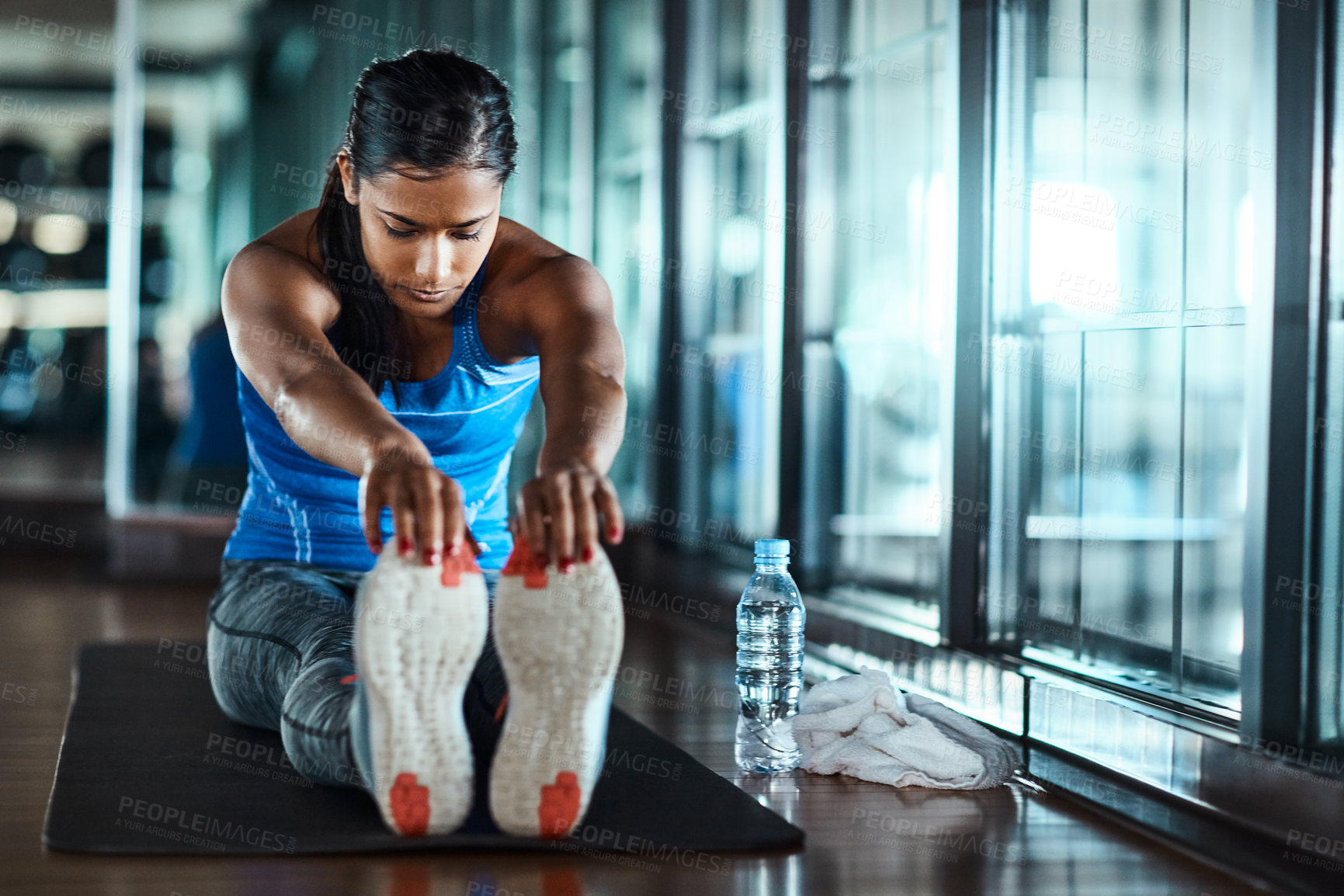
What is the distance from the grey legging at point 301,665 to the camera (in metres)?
1.61

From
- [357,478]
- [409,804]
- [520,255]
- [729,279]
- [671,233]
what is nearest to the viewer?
[409,804]

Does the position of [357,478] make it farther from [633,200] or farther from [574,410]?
[633,200]

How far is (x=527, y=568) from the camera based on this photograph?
1.38m

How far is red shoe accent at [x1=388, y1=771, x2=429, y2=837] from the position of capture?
1430mm

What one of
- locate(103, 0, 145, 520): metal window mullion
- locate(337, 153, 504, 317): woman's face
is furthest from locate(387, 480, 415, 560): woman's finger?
locate(103, 0, 145, 520): metal window mullion

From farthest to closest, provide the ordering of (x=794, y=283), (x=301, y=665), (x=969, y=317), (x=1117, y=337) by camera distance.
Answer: (x=794, y=283) → (x=969, y=317) → (x=1117, y=337) → (x=301, y=665)

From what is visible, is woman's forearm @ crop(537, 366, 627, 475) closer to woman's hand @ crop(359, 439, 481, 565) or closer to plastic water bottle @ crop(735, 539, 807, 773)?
woman's hand @ crop(359, 439, 481, 565)

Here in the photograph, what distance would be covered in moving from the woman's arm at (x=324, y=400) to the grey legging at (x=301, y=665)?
10.2 inches

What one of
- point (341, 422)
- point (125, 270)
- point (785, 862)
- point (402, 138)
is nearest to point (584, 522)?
point (341, 422)

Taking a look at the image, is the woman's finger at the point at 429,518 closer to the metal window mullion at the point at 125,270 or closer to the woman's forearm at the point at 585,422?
the woman's forearm at the point at 585,422

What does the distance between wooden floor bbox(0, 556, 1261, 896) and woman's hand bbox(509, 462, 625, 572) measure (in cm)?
33

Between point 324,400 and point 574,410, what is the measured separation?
0.88 feet

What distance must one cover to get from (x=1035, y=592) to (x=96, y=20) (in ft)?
19.9

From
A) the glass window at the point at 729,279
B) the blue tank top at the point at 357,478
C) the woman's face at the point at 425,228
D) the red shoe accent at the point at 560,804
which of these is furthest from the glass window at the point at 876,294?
the red shoe accent at the point at 560,804
